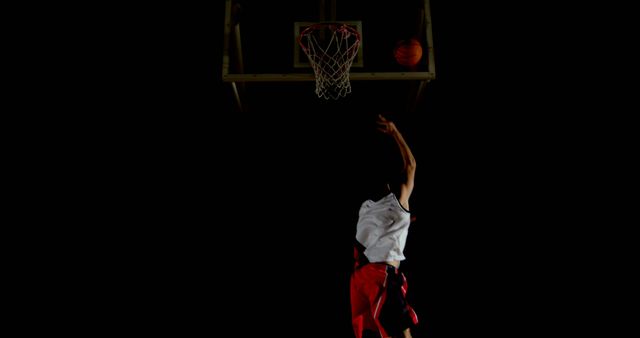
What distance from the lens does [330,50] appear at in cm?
302

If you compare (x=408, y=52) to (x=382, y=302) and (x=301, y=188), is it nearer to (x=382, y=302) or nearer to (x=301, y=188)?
(x=301, y=188)

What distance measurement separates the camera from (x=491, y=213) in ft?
11.5

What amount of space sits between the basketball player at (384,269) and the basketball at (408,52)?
634mm

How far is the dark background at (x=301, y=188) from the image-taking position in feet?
10.9

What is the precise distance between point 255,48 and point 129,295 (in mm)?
1999

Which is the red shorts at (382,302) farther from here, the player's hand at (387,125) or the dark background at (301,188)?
the player's hand at (387,125)

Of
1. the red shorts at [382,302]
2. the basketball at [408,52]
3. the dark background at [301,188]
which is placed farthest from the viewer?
the dark background at [301,188]

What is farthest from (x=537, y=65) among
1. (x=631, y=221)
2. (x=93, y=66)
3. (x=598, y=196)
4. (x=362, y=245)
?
(x=93, y=66)

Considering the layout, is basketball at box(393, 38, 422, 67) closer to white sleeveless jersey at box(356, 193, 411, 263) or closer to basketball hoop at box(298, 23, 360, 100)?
basketball hoop at box(298, 23, 360, 100)

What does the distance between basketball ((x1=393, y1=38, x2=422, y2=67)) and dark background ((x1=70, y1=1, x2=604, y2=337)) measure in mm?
676

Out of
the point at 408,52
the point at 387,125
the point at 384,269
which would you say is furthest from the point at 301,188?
the point at 408,52

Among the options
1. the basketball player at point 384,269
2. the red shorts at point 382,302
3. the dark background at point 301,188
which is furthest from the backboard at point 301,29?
the red shorts at point 382,302

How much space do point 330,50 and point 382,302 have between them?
163 centimetres

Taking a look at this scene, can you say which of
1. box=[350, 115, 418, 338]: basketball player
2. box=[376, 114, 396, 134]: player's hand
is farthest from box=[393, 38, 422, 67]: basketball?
box=[350, 115, 418, 338]: basketball player
